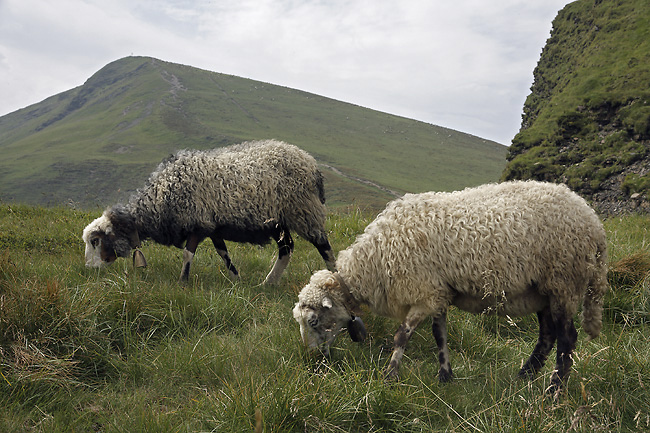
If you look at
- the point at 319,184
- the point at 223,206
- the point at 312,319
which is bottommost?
the point at 312,319

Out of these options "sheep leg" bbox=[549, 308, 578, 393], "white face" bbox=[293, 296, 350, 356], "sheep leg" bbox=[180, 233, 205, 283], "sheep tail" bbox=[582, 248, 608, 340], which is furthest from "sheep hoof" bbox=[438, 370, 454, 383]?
"sheep leg" bbox=[180, 233, 205, 283]

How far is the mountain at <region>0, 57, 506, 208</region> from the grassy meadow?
3683 centimetres

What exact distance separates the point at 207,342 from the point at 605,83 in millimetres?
16725

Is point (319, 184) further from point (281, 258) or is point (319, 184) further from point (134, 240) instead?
point (134, 240)

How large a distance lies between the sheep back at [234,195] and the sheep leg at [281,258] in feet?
0.73

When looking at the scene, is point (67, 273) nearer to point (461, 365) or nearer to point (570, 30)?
point (461, 365)

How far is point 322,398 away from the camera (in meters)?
3.09

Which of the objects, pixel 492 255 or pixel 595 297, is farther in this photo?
pixel 595 297

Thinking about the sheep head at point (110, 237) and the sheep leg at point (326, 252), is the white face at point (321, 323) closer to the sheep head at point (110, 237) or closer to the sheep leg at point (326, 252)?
the sheep leg at point (326, 252)

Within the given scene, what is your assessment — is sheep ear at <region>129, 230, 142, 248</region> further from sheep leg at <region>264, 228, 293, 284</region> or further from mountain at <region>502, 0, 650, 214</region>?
mountain at <region>502, 0, 650, 214</region>

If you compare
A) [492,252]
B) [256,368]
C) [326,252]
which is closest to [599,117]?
[326,252]

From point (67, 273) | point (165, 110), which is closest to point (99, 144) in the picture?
point (165, 110)

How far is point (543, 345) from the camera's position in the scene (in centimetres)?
412

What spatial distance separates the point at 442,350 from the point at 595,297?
149 centimetres
